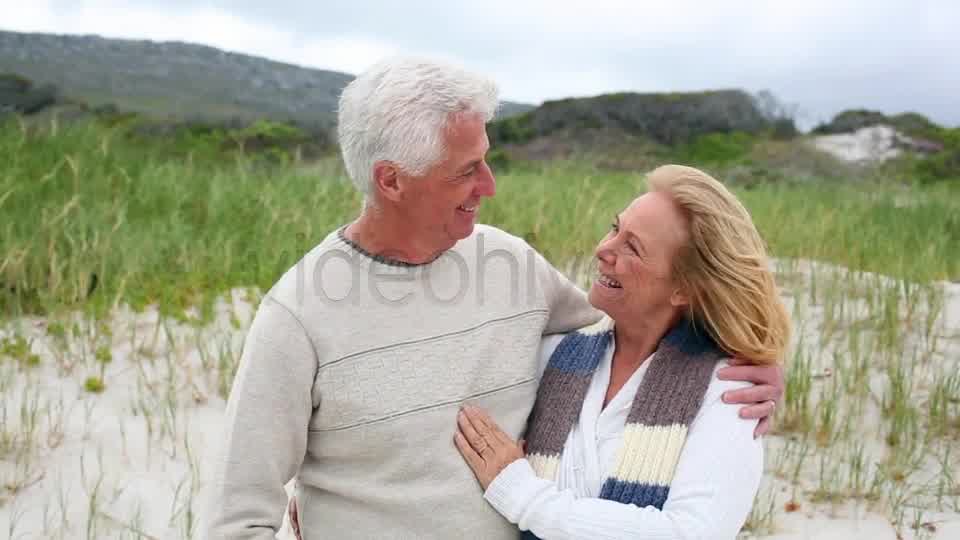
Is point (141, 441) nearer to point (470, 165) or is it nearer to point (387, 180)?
point (387, 180)

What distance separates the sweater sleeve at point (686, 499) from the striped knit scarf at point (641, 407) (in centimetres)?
4

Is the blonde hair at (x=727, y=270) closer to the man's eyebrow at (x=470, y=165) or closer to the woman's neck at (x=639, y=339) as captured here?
the woman's neck at (x=639, y=339)

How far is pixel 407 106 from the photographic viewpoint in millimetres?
2078

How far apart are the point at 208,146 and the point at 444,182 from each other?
7507 mm

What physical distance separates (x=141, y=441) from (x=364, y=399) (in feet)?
7.04

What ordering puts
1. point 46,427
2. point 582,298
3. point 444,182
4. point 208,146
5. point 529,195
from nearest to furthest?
point 444,182 < point 582,298 < point 46,427 < point 529,195 < point 208,146

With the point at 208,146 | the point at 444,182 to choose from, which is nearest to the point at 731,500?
the point at 444,182

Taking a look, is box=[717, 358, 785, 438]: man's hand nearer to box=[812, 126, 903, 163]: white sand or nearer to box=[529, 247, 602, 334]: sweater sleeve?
box=[529, 247, 602, 334]: sweater sleeve

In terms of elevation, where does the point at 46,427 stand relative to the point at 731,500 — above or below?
below

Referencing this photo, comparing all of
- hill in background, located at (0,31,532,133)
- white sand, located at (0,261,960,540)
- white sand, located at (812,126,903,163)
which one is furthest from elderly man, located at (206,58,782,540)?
white sand, located at (812,126,903,163)

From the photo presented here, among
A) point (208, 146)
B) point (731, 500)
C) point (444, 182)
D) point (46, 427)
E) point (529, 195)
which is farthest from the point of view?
point (208, 146)

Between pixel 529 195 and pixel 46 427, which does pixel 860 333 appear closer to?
pixel 529 195

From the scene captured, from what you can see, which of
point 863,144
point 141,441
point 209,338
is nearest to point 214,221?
point 209,338

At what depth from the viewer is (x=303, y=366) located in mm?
2080
